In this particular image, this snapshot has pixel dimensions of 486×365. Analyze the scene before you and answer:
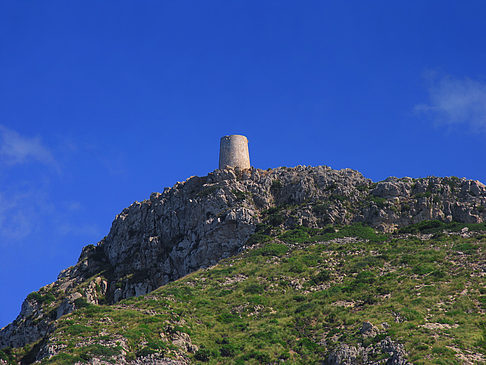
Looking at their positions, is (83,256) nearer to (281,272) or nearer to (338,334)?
(281,272)

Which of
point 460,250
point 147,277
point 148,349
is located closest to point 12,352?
point 147,277

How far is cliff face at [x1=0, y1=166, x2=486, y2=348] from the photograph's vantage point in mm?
93294

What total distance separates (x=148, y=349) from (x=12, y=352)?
30.0 metres

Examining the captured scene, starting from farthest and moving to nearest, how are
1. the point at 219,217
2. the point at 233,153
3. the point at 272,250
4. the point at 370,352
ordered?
the point at 233,153 → the point at 219,217 → the point at 272,250 → the point at 370,352

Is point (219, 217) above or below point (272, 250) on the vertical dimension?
above

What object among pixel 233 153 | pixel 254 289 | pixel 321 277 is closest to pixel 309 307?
pixel 321 277

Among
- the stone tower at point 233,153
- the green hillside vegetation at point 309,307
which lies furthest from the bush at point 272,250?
the stone tower at point 233,153

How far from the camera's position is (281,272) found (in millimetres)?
80625

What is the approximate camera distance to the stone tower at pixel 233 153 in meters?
112

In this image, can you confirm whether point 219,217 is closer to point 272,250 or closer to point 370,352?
point 272,250

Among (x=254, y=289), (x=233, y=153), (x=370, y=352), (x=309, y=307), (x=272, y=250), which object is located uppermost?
(x=233, y=153)

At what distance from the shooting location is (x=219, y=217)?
314ft

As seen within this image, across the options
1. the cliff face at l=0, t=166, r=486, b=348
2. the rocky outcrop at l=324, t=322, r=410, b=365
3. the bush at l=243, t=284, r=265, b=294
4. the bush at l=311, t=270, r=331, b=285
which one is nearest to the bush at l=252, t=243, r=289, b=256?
the cliff face at l=0, t=166, r=486, b=348

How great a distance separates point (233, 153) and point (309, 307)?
158ft
